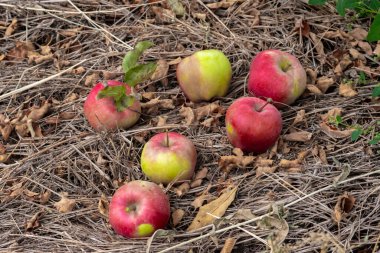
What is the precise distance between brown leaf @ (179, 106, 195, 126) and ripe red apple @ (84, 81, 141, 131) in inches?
8.4

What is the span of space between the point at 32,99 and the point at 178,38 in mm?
853

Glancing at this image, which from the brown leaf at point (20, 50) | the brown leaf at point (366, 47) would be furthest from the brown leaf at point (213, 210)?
the brown leaf at point (20, 50)

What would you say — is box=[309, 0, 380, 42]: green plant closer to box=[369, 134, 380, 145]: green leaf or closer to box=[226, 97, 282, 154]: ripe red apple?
box=[369, 134, 380, 145]: green leaf

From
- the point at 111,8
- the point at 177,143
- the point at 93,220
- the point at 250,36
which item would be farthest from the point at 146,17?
the point at 93,220

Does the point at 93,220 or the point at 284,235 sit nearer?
the point at 284,235

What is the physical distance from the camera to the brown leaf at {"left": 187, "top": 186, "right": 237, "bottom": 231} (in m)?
2.50

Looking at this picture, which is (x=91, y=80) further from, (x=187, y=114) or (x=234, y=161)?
(x=234, y=161)

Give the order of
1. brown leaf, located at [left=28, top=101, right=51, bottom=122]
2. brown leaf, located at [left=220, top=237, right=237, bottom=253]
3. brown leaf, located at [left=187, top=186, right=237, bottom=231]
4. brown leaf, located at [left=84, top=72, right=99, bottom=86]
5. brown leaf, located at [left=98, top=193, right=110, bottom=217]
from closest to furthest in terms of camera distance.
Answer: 1. brown leaf, located at [left=220, top=237, right=237, bottom=253]
2. brown leaf, located at [left=187, top=186, right=237, bottom=231]
3. brown leaf, located at [left=98, top=193, right=110, bottom=217]
4. brown leaf, located at [left=28, top=101, right=51, bottom=122]
5. brown leaf, located at [left=84, top=72, right=99, bottom=86]

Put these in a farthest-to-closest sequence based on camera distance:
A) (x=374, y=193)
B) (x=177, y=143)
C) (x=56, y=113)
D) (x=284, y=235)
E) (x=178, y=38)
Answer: (x=178, y=38), (x=56, y=113), (x=177, y=143), (x=374, y=193), (x=284, y=235)

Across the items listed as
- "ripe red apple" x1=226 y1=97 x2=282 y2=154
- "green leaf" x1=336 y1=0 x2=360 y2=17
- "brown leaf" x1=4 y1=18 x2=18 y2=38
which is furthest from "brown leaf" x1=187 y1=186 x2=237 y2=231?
"brown leaf" x1=4 y1=18 x2=18 y2=38

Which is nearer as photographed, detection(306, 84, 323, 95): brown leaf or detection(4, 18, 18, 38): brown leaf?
detection(306, 84, 323, 95): brown leaf

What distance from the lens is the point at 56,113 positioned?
3.25m

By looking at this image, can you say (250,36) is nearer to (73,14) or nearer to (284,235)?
(73,14)

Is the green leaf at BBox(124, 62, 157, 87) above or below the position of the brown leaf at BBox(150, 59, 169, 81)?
above
